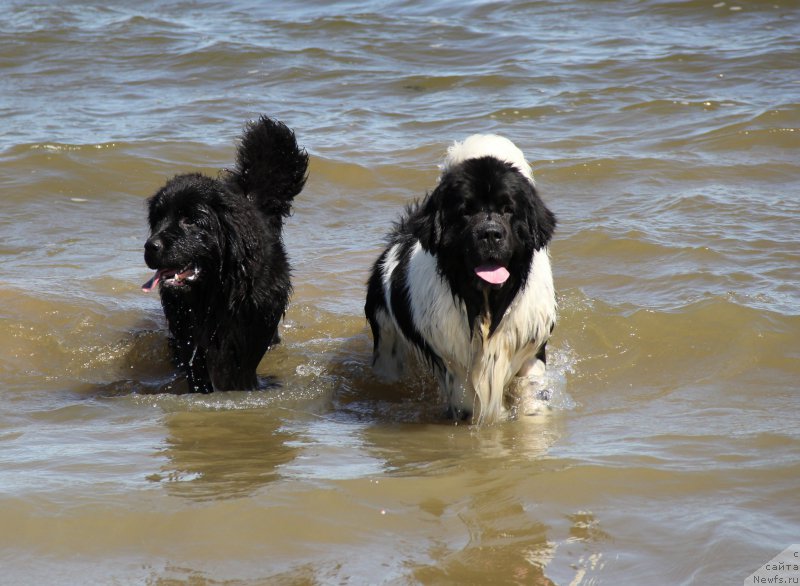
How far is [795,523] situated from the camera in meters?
3.77

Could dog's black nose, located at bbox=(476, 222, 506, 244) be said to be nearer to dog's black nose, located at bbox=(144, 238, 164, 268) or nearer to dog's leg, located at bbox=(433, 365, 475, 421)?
dog's leg, located at bbox=(433, 365, 475, 421)

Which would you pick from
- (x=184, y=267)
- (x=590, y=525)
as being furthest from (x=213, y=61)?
(x=590, y=525)

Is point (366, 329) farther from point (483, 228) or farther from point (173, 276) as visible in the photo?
point (483, 228)

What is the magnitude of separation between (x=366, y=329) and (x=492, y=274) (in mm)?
2219

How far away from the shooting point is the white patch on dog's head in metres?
5.00

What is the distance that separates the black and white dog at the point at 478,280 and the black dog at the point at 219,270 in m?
0.72

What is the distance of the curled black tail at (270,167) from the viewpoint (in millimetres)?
6305

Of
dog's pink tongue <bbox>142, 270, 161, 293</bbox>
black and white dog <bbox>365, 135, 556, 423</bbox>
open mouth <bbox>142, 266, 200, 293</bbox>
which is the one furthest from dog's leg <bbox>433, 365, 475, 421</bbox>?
dog's pink tongue <bbox>142, 270, 161, 293</bbox>

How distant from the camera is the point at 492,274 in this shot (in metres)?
4.83

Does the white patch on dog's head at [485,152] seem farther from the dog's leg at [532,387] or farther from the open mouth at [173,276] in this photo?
the open mouth at [173,276]

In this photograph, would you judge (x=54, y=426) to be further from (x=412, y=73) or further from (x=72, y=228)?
(x=412, y=73)

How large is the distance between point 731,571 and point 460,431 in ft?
6.52

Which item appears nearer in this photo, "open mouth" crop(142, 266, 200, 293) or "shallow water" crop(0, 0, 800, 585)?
"shallow water" crop(0, 0, 800, 585)

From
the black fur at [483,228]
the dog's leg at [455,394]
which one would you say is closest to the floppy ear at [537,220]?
the black fur at [483,228]
